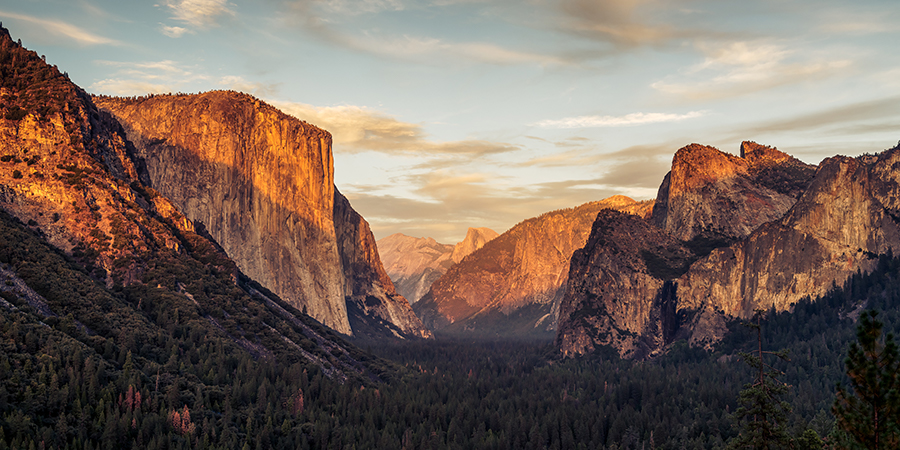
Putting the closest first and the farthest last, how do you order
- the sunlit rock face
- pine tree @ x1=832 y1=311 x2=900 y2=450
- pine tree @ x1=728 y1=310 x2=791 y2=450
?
pine tree @ x1=832 y1=311 x2=900 y2=450 → pine tree @ x1=728 y1=310 x2=791 y2=450 → the sunlit rock face

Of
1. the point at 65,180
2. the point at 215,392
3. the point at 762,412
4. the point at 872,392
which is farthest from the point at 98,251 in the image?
the point at 872,392

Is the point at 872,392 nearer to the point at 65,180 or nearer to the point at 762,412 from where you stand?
the point at 762,412

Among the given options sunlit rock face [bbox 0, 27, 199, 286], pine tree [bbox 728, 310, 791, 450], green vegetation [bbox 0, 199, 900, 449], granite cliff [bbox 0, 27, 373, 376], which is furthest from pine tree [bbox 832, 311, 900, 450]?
sunlit rock face [bbox 0, 27, 199, 286]

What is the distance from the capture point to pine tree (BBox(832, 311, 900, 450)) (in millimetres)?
40000

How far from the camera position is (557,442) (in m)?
152

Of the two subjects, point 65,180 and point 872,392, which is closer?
point 872,392

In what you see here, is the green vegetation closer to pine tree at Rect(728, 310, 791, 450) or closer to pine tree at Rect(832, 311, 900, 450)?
pine tree at Rect(728, 310, 791, 450)

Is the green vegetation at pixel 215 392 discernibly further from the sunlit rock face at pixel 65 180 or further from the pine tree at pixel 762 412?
the pine tree at pixel 762 412

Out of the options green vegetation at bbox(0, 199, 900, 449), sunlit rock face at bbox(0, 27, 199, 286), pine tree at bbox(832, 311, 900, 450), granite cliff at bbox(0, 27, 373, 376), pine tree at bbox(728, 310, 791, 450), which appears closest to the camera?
pine tree at bbox(832, 311, 900, 450)

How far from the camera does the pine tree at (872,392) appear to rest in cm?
4000

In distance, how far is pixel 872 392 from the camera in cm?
4084

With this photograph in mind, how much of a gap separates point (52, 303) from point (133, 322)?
16.2 m

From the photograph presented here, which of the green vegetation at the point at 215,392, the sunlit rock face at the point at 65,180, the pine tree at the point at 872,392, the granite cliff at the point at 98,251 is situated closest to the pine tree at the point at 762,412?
the pine tree at the point at 872,392

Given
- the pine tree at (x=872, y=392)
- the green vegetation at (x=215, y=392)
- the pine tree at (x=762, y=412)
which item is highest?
Result: the pine tree at (x=872, y=392)
